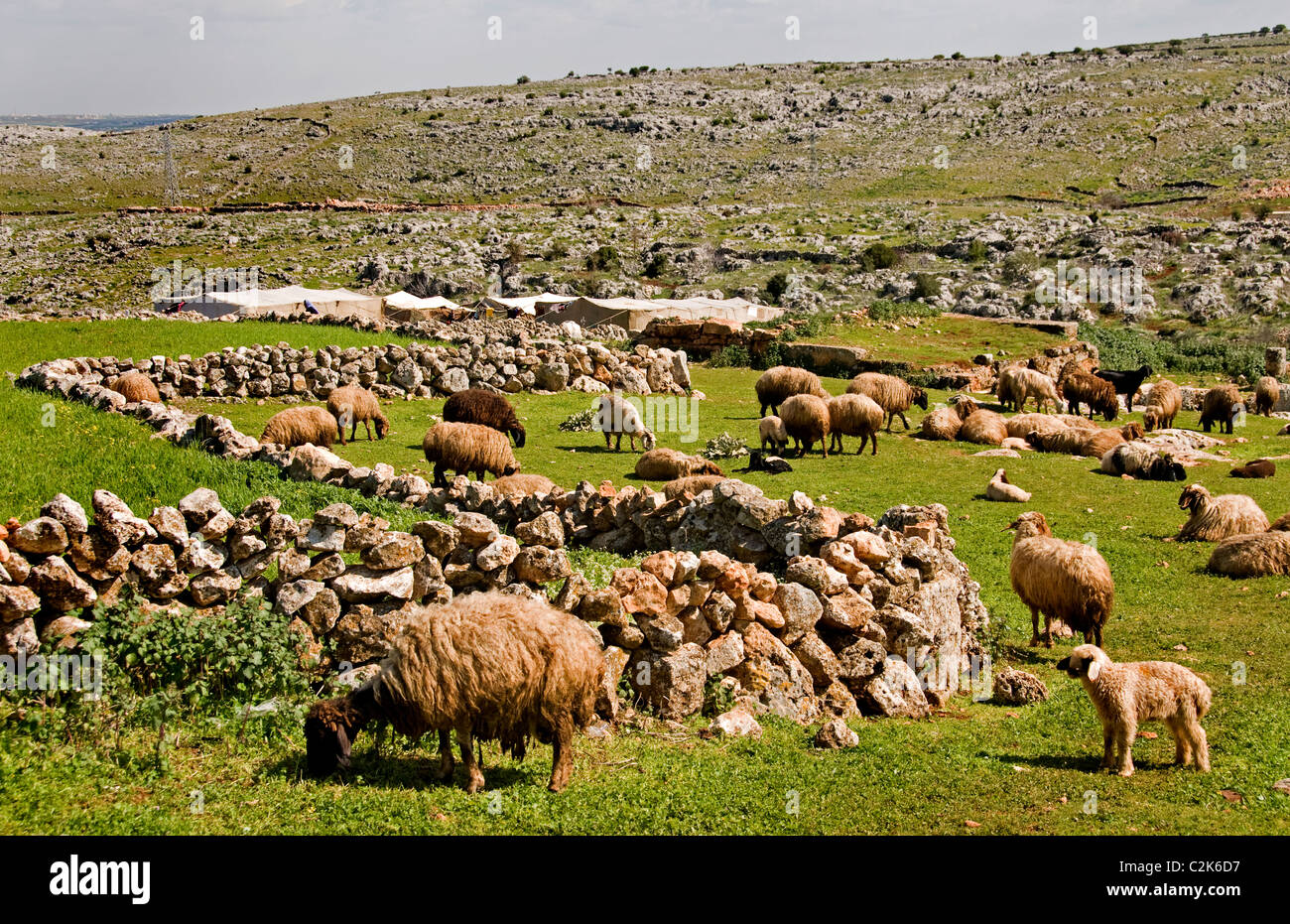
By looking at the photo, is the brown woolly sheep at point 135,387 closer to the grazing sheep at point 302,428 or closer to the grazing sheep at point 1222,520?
the grazing sheep at point 302,428

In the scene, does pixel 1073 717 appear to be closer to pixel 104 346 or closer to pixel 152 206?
pixel 104 346

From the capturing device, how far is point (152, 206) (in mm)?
89625

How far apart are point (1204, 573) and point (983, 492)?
517cm

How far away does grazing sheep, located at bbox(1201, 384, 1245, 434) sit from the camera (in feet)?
88.9

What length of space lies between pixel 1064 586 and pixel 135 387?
20.8 metres

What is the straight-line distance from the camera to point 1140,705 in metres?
7.93

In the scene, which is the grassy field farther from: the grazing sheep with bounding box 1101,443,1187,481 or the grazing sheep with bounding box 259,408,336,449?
the grazing sheep with bounding box 1101,443,1187,481

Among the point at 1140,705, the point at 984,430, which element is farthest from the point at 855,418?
the point at 1140,705

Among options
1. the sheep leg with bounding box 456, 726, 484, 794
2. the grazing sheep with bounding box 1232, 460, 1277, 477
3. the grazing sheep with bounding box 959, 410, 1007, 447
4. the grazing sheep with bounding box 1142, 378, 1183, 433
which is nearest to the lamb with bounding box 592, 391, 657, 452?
the grazing sheep with bounding box 959, 410, 1007, 447

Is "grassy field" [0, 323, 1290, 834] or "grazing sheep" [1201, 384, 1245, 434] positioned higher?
"grazing sheep" [1201, 384, 1245, 434]

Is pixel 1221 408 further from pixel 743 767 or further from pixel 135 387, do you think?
pixel 135 387

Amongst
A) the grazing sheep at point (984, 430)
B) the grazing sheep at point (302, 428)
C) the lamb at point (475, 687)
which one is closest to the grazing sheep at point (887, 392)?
the grazing sheep at point (984, 430)

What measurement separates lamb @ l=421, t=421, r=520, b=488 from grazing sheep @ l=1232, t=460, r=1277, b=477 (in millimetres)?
14501

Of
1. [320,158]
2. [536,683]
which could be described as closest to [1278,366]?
[536,683]
